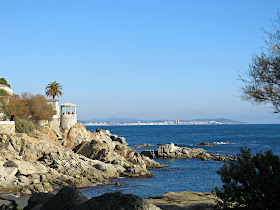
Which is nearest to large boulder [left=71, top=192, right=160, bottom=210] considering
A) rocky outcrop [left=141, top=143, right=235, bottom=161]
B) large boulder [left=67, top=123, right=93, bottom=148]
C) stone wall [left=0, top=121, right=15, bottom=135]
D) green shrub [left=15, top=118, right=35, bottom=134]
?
stone wall [left=0, top=121, right=15, bottom=135]

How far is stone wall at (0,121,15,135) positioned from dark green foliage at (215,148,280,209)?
37.3m

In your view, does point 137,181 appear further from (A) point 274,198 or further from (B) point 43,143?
(A) point 274,198

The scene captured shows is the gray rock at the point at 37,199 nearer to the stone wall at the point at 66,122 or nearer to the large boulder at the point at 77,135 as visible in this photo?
the large boulder at the point at 77,135

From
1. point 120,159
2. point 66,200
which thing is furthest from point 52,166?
point 66,200

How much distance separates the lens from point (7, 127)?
4388 centimetres

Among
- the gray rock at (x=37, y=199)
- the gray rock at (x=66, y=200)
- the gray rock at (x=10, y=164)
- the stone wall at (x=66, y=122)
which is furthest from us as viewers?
the stone wall at (x=66, y=122)

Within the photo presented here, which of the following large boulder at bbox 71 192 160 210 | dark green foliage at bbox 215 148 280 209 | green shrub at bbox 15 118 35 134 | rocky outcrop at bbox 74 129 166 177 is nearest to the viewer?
large boulder at bbox 71 192 160 210

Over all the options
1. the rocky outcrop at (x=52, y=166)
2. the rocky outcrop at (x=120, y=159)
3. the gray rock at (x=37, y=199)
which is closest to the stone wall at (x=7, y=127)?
the rocky outcrop at (x=52, y=166)

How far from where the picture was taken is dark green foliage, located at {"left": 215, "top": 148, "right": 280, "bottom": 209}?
10.8 meters

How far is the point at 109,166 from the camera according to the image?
40.1 meters

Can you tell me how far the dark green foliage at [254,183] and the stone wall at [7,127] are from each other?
37332mm

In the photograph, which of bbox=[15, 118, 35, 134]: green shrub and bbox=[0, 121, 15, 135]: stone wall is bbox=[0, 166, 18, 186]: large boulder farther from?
bbox=[15, 118, 35, 134]: green shrub

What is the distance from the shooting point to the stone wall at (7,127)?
4317 cm

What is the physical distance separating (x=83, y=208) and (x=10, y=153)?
1307 inches
